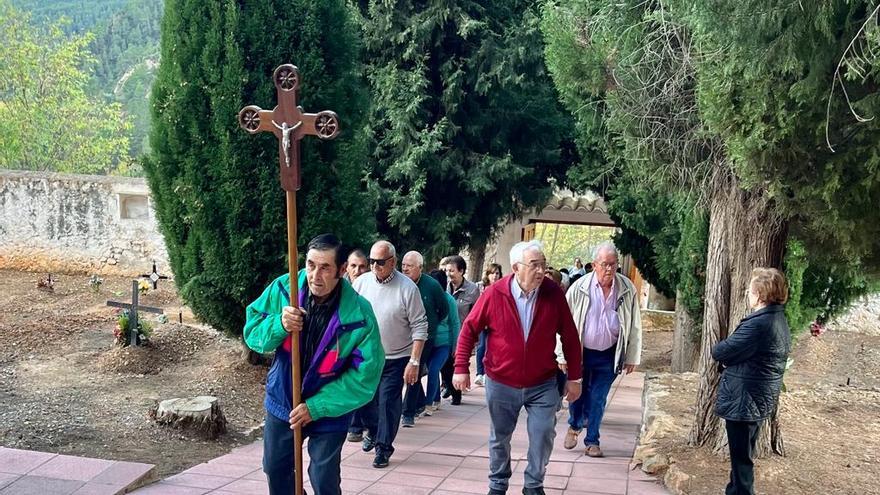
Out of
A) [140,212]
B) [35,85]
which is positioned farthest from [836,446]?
[35,85]

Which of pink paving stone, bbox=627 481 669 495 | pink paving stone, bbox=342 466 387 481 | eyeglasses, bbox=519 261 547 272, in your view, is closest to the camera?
eyeglasses, bbox=519 261 547 272

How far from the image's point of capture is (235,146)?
27.1 ft

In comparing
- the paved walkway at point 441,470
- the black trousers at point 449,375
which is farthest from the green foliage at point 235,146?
the paved walkway at point 441,470

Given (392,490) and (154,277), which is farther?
(154,277)

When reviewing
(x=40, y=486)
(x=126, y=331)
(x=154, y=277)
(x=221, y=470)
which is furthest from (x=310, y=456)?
(x=154, y=277)

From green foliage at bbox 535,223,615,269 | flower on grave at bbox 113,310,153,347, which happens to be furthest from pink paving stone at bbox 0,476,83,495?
green foliage at bbox 535,223,615,269

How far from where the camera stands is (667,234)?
41.2ft

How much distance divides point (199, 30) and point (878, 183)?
6904mm

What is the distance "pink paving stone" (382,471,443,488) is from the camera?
5270 millimetres

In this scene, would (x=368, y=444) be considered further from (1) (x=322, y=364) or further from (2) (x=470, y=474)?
(1) (x=322, y=364)

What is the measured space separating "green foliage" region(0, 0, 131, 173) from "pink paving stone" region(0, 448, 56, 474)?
19724 millimetres

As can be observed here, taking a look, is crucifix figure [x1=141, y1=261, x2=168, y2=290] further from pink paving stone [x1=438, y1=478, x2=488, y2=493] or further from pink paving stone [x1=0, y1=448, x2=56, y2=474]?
pink paving stone [x1=438, y1=478, x2=488, y2=493]

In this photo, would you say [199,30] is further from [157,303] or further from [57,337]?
[157,303]

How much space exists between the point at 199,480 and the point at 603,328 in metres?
3.25
